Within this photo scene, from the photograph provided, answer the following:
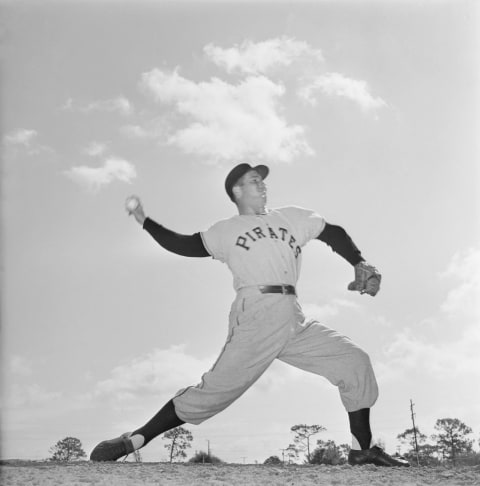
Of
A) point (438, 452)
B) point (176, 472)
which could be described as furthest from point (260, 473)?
point (438, 452)

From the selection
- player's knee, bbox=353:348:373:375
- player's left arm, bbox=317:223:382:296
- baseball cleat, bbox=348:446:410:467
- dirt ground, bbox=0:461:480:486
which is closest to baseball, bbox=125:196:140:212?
player's left arm, bbox=317:223:382:296

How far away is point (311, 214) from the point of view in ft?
16.5

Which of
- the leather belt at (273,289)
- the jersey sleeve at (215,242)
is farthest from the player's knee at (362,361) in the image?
the jersey sleeve at (215,242)

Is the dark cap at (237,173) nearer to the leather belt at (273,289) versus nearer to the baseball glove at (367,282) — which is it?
the leather belt at (273,289)

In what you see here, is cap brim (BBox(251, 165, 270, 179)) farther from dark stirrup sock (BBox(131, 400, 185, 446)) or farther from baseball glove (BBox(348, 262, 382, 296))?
dark stirrup sock (BBox(131, 400, 185, 446))

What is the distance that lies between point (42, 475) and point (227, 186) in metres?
2.69

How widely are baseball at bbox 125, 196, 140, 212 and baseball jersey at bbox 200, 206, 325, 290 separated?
588mm

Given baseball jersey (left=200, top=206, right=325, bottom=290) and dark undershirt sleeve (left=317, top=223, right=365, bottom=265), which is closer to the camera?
baseball jersey (left=200, top=206, right=325, bottom=290)

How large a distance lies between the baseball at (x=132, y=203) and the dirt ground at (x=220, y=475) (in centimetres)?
197

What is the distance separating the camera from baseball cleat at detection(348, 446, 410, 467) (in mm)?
4141

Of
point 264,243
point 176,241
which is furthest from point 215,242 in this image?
point 264,243

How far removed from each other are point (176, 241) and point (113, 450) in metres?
1.66

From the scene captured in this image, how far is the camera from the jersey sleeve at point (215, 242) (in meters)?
4.74

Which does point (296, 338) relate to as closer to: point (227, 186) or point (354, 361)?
point (354, 361)
